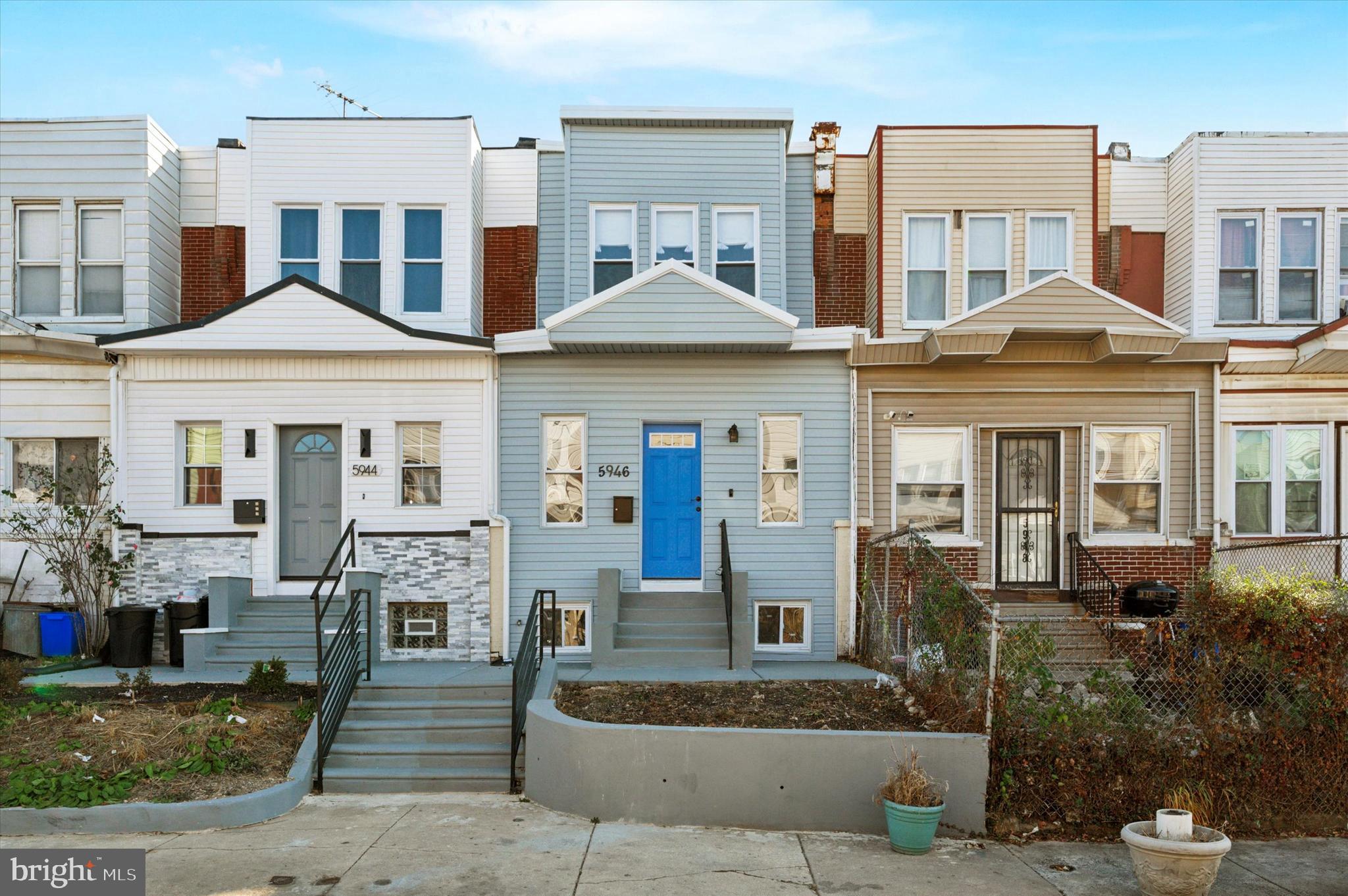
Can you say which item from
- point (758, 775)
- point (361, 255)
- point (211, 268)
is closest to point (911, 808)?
point (758, 775)

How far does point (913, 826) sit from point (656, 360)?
7504mm

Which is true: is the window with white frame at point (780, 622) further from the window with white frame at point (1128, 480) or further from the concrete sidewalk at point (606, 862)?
the concrete sidewalk at point (606, 862)

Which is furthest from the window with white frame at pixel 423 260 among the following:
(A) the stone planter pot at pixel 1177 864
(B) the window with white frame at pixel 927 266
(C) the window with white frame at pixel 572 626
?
(A) the stone planter pot at pixel 1177 864

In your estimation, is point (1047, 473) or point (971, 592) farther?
point (1047, 473)

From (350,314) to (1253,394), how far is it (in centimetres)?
1232

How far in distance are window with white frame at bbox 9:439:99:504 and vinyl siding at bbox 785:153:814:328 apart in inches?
395

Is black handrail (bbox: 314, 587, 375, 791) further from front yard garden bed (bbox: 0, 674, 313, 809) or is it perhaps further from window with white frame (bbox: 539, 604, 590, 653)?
window with white frame (bbox: 539, 604, 590, 653)

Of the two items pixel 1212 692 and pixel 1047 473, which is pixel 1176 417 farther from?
pixel 1212 692

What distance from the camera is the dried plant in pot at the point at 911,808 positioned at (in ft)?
23.1

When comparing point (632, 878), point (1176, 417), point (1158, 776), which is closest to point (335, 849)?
point (632, 878)

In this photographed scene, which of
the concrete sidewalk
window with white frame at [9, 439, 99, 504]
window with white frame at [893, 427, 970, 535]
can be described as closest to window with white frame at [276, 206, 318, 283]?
window with white frame at [9, 439, 99, 504]

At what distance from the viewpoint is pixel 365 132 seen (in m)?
13.7

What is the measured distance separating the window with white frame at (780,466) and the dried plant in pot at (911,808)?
19.9 feet

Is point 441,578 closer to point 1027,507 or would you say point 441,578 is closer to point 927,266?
point 927,266
